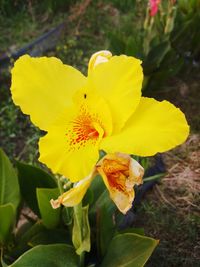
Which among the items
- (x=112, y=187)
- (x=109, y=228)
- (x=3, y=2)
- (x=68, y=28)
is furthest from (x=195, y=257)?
(x=3, y=2)

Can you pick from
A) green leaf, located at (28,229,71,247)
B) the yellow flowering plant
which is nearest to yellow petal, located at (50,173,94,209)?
the yellow flowering plant

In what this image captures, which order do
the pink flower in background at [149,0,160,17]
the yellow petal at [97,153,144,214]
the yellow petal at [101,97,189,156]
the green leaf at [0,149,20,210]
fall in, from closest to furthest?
1. the yellow petal at [101,97,189,156]
2. the yellow petal at [97,153,144,214]
3. the green leaf at [0,149,20,210]
4. the pink flower in background at [149,0,160,17]

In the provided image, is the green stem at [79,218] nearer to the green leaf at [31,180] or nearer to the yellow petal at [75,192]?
the yellow petal at [75,192]

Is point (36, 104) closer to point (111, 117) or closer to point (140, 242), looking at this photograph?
point (111, 117)

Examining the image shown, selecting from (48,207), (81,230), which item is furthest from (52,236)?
(81,230)

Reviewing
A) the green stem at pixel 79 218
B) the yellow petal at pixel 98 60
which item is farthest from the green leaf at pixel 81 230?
the yellow petal at pixel 98 60

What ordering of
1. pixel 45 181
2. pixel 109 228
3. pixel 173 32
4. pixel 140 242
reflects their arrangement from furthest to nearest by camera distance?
1. pixel 173 32
2. pixel 45 181
3. pixel 109 228
4. pixel 140 242

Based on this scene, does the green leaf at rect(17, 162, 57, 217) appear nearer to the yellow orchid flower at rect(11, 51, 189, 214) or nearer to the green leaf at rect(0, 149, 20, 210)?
the green leaf at rect(0, 149, 20, 210)
